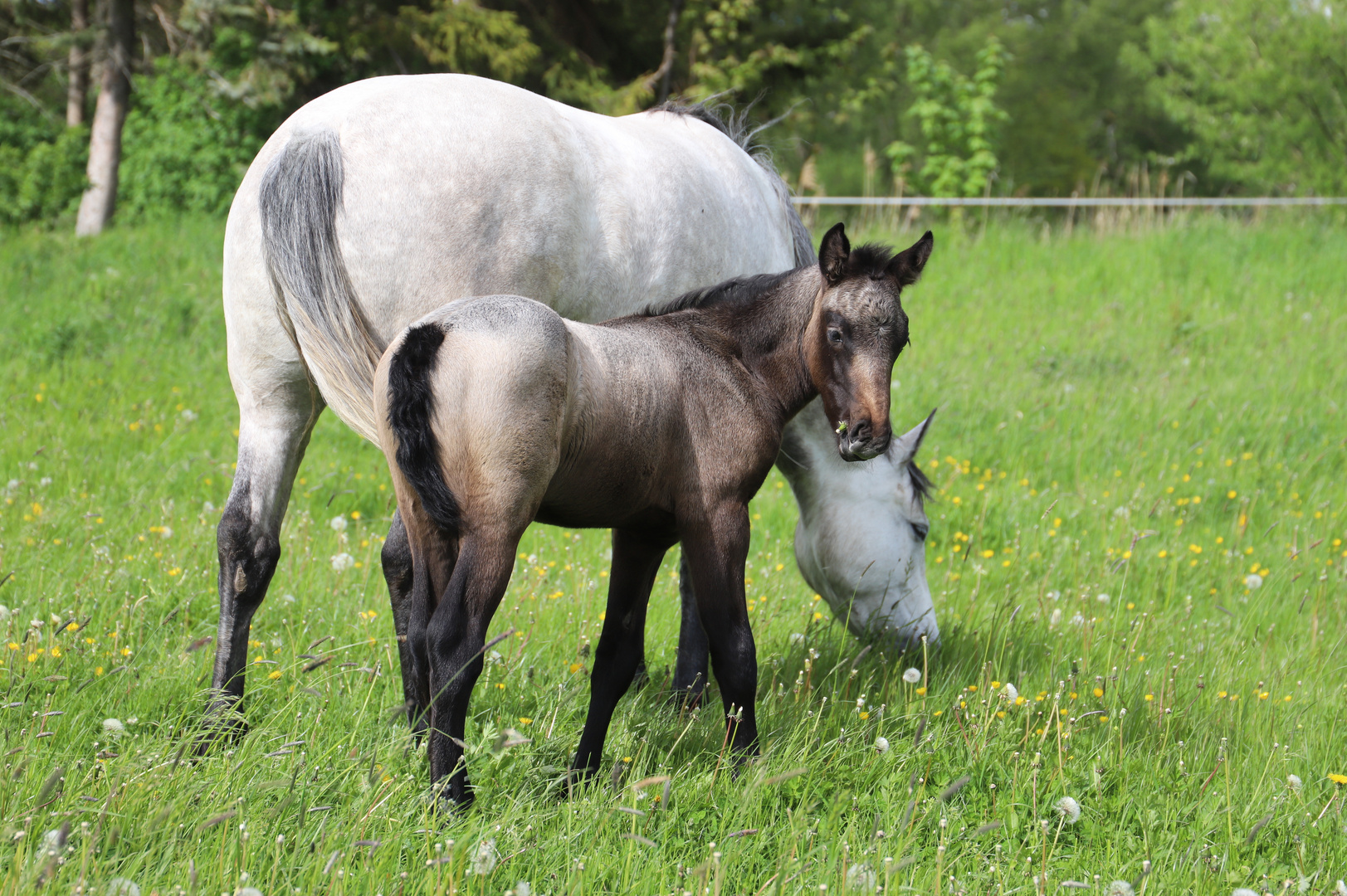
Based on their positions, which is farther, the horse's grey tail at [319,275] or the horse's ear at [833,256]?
the horse's grey tail at [319,275]

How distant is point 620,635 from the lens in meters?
3.05

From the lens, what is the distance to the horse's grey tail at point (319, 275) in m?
2.97

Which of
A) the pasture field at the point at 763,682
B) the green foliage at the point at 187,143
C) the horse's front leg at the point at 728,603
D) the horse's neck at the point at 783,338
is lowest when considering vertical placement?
the pasture field at the point at 763,682

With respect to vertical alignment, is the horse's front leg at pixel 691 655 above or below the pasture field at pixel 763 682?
below

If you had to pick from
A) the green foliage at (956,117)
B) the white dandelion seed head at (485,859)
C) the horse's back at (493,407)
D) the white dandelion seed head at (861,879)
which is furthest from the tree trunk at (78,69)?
the white dandelion seed head at (861,879)

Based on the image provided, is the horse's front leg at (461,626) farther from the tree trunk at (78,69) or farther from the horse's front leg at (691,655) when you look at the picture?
the tree trunk at (78,69)

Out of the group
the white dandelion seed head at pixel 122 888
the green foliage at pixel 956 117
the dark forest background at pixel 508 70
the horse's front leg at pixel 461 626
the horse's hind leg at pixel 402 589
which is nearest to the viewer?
the white dandelion seed head at pixel 122 888

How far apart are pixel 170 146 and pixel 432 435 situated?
16088 millimetres

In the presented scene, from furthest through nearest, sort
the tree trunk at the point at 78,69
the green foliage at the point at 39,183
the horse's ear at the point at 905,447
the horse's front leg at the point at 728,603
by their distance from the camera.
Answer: the green foliage at the point at 39,183, the tree trunk at the point at 78,69, the horse's ear at the point at 905,447, the horse's front leg at the point at 728,603

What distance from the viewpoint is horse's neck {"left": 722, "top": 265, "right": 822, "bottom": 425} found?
3.07 m

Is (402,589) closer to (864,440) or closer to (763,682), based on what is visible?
(763,682)

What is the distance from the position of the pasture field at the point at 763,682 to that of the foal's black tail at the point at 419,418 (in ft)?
1.69

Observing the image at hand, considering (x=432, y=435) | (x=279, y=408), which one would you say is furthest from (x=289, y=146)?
(x=432, y=435)

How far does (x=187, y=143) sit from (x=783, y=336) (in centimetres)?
1565
